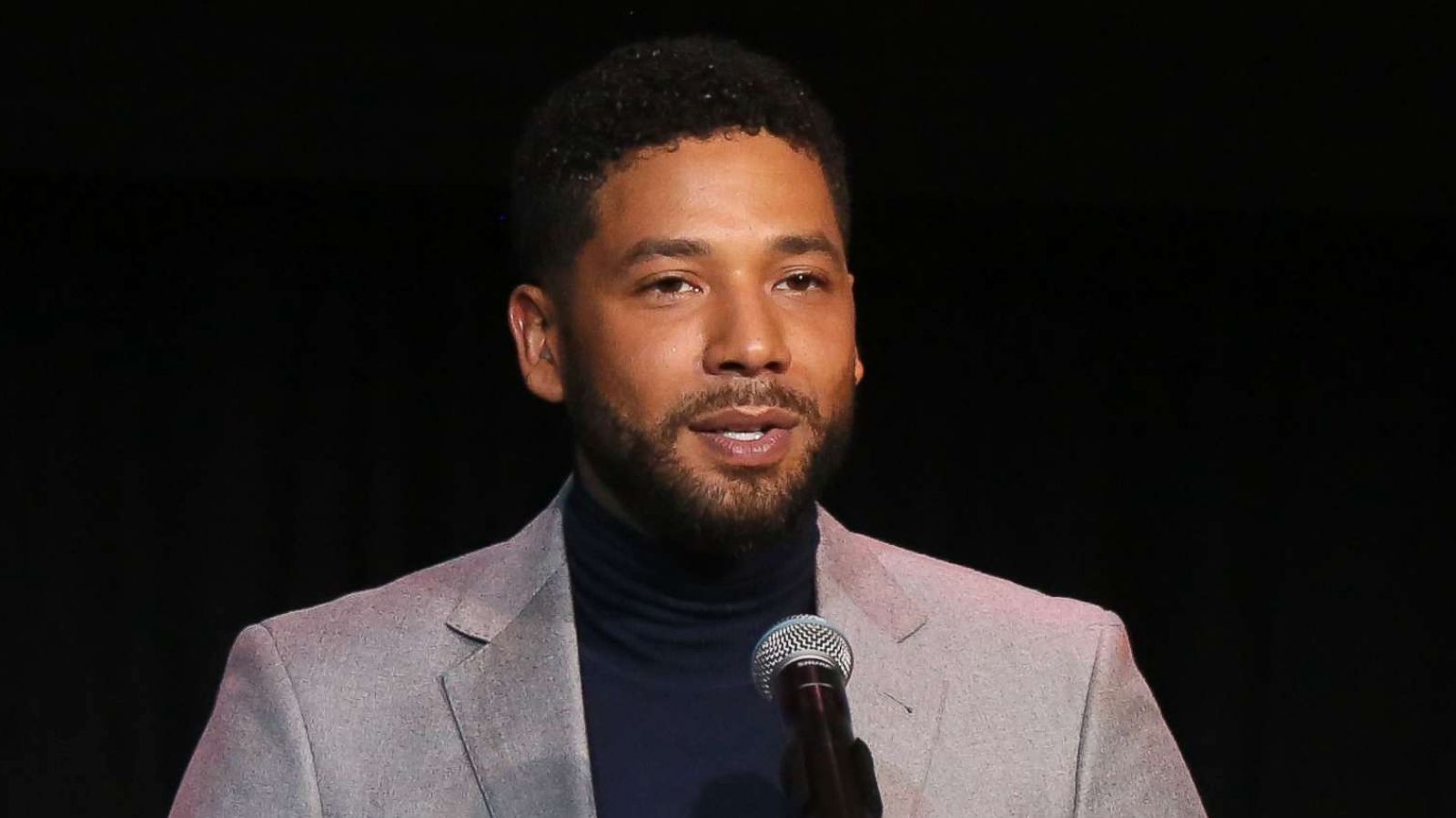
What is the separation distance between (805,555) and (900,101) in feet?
6.58

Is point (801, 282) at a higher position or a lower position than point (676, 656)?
higher

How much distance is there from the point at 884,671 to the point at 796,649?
1.99ft

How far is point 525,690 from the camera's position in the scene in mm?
2039

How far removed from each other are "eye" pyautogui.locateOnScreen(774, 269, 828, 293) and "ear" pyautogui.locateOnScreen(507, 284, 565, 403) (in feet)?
0.90

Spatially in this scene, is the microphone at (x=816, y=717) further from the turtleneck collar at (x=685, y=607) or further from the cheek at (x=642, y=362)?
the turtleneck collar at (x=685, y=607)

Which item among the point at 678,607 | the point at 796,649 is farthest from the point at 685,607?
the point at 796,649

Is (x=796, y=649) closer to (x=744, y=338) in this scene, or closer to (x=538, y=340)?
(x=744, y=338)

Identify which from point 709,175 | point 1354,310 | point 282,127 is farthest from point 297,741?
point 1354,310

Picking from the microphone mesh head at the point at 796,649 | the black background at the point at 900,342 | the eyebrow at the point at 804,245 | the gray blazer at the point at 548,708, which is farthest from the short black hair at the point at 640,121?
the black background at the point at 900,342

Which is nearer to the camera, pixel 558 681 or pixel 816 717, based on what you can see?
pixel 816 717

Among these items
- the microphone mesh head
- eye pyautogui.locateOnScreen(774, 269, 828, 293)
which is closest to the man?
eye pyautogui.locateOnScreen(774, 269, 828, 293)

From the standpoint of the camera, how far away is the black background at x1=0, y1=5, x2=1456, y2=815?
3861 mm

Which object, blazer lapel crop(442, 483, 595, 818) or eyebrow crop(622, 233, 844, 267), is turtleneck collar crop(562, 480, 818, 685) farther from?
eyebrow crop(622, 233, 844, 267)

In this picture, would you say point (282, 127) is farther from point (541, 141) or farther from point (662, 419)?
point (662, 419)
